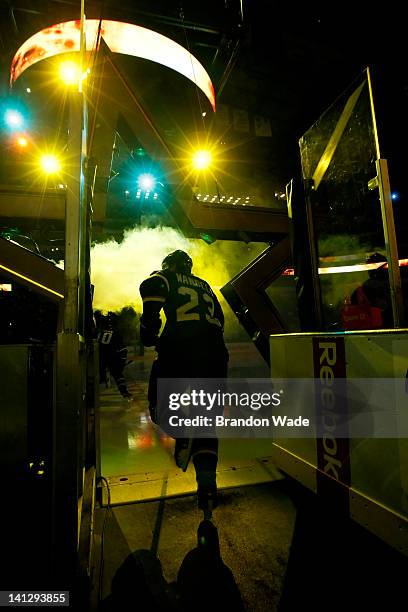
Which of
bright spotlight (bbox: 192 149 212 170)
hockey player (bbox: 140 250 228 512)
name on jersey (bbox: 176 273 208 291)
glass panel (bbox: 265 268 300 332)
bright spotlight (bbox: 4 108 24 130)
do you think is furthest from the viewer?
glass panel (bbox: 265 268 300 332)

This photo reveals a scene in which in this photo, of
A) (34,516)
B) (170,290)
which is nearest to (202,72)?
(170,290)

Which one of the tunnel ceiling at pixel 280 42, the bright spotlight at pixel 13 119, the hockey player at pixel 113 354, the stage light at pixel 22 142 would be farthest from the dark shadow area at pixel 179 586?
the stage light at pixel 22 142

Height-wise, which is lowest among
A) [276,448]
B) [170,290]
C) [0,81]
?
[276,448]

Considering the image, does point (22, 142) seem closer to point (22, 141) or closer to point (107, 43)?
point (22, 141)

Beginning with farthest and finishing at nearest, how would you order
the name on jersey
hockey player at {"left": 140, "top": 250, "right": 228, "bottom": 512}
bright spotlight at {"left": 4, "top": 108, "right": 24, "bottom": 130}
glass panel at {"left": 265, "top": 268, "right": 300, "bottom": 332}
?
glass panel at {"left": 265, "top": 268, "right": 300, "bottom": 332}
bright spotlight at {"left": 4, "top": 108, "right": 24, "bottom": 130}
the name on jersey
hockey player at {"left": 140, "top": 250, "right": 228, "bottom": 512}

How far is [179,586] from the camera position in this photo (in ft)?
5.56

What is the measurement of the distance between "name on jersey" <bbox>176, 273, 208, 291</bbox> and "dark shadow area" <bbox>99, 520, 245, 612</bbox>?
1.89 m

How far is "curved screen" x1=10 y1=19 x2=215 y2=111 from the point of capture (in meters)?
4.50

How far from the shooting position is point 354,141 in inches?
136

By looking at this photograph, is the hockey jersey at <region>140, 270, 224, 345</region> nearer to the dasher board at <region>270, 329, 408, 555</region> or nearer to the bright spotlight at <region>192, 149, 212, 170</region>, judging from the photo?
the dasher board at <region>270, 329, 408, 555</region>

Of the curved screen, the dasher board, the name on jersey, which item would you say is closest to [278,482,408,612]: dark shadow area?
the dasher board

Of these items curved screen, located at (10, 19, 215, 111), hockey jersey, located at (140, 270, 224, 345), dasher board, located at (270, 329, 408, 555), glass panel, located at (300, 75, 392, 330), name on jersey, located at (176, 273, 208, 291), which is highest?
curved screen, located at (10, 19, 215, 111)

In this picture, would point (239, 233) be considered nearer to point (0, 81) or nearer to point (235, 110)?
point (0, 81)

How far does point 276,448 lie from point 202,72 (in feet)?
18.8
